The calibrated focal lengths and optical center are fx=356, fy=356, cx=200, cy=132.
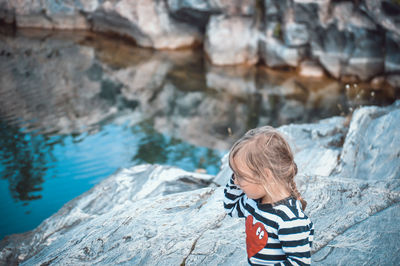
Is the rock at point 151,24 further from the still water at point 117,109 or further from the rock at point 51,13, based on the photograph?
the rock at point 51,13

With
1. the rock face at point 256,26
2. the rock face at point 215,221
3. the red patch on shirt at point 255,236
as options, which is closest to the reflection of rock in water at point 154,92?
the rock face at point 256,26

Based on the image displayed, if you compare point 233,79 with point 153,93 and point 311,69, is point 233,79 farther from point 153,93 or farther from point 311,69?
point 153,93

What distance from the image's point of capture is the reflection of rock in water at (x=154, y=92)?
7.58 meters

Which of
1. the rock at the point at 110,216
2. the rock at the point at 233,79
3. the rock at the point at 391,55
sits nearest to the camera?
the rock at the point at 110,216

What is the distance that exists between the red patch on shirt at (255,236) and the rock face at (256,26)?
821 centimetres

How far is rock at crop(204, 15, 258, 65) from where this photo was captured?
433 inches

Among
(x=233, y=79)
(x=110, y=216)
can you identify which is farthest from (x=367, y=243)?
(x=233, y=79)

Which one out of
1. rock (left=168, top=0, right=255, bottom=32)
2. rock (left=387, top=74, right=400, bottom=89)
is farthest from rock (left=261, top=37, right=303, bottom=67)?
rock (left=387, top=74, right=400, bottom=89)

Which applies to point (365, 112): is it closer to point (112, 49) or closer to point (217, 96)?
point (217, 96)

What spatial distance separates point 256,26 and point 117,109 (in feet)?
17.6

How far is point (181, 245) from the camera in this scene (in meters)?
2.44

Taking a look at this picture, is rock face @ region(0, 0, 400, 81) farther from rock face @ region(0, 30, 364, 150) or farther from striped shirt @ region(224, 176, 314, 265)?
striped shirt @ region(224, 176, 314, 265)

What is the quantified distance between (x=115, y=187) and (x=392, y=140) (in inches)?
116

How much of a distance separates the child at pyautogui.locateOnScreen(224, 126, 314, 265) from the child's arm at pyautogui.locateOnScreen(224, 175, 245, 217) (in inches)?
7.7
